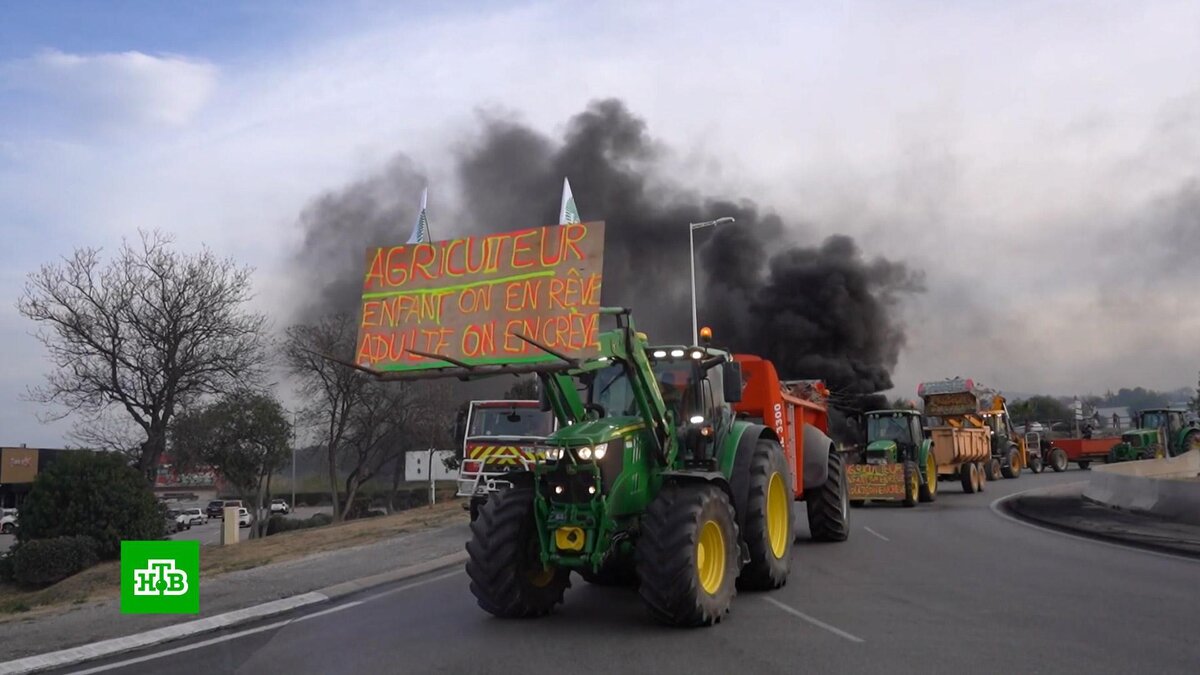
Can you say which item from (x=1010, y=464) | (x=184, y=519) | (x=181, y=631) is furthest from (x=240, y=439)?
(x=1010, y=464)

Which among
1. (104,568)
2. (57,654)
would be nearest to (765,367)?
(57,654)

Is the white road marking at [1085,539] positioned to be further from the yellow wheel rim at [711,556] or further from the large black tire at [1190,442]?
the large black tire at [1190,442]

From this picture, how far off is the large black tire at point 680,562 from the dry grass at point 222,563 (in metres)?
7.45

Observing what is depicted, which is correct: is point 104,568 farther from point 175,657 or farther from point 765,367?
point 765,367

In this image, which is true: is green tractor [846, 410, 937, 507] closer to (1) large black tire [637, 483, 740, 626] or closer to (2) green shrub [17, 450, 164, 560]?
(1) large black tire [637, 483, 740, 626]

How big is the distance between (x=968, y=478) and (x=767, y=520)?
19959mm

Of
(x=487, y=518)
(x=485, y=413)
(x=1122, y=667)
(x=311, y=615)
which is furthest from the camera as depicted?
(x=485, y=413)

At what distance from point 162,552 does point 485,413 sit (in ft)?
29.3

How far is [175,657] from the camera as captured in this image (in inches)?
310

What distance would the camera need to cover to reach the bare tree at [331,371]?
3553cm

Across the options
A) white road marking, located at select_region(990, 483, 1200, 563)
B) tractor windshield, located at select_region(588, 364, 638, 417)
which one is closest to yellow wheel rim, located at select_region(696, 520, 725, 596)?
tractor windshield, located at select_region(588, 364, 638, 417)

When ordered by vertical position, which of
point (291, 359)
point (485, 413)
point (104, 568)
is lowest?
point (104, 568)
